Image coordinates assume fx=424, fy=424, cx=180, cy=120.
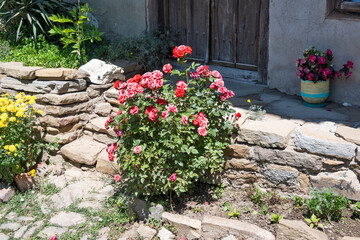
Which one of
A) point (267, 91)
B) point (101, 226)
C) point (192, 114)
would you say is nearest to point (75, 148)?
point (101, 226)

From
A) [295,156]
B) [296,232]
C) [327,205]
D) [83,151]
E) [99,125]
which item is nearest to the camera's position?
[296,232]

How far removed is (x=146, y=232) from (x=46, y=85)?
2.39 metres

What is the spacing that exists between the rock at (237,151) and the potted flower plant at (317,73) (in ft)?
4.01

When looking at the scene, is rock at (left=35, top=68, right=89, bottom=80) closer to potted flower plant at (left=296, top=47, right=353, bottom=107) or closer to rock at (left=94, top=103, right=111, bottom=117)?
rock at (left=94, top=103, right=111, bottom=117)

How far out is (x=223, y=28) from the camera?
6.02 meters

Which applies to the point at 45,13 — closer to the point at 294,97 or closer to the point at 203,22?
the point at 203,22

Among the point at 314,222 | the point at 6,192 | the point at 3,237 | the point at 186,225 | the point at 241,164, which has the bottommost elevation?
the point at 3,237

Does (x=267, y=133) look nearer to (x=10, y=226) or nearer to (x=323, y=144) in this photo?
(x=323, y=144)

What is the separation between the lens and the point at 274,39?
17.3 feet

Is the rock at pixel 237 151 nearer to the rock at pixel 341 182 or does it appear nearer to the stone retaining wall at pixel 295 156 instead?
the stone retaining wall at pixel 295 156

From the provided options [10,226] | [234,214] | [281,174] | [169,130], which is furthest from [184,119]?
[10,226]

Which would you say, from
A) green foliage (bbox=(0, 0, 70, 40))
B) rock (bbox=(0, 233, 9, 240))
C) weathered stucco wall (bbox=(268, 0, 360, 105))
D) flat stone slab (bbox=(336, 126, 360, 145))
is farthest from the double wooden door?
rock (bbox=(0, 233, 9, 240))

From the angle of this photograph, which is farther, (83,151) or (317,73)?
(83,151)

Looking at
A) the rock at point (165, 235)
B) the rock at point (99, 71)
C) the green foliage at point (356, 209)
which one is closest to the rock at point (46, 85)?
the rock at point (99, 71)
